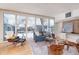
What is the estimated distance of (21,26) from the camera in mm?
3959

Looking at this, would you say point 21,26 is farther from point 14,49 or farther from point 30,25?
point 14,49

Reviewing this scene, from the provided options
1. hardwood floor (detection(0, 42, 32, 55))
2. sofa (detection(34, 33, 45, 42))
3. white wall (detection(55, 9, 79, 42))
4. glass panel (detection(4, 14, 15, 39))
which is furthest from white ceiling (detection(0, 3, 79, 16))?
hardwood floor (detection(0, 42, 32, 55))

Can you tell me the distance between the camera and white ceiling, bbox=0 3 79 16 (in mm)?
3885

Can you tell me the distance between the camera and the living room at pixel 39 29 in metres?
3.90

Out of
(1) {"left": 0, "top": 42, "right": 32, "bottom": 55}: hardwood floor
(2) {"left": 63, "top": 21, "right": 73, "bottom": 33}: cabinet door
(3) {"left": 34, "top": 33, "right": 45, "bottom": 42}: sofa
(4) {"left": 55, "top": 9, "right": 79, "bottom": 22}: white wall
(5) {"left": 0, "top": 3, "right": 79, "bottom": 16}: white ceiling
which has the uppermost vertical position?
(5) {"left": 0, "top": 3, "right": 79, "bottom": 16}: white ceiling

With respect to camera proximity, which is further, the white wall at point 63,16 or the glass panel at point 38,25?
the glass panel at point 38,25

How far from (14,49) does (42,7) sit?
4.62 feet

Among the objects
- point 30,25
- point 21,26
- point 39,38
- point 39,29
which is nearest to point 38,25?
point 39,29

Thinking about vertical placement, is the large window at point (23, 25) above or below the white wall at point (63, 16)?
below

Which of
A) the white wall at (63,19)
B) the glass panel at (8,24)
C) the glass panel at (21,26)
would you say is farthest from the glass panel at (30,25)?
the white wall at (63,19)

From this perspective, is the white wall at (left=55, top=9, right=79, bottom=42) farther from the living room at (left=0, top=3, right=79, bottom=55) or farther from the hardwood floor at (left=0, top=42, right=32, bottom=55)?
the hardwood floor at (left=0, top=42, right=32, bottom=55)

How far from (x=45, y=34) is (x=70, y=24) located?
0.76 m

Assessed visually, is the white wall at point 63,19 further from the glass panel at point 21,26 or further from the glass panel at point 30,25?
the glass panel at point 21,26

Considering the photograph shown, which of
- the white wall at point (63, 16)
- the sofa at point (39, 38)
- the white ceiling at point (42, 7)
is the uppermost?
the white ceiling at point (42, 7)
